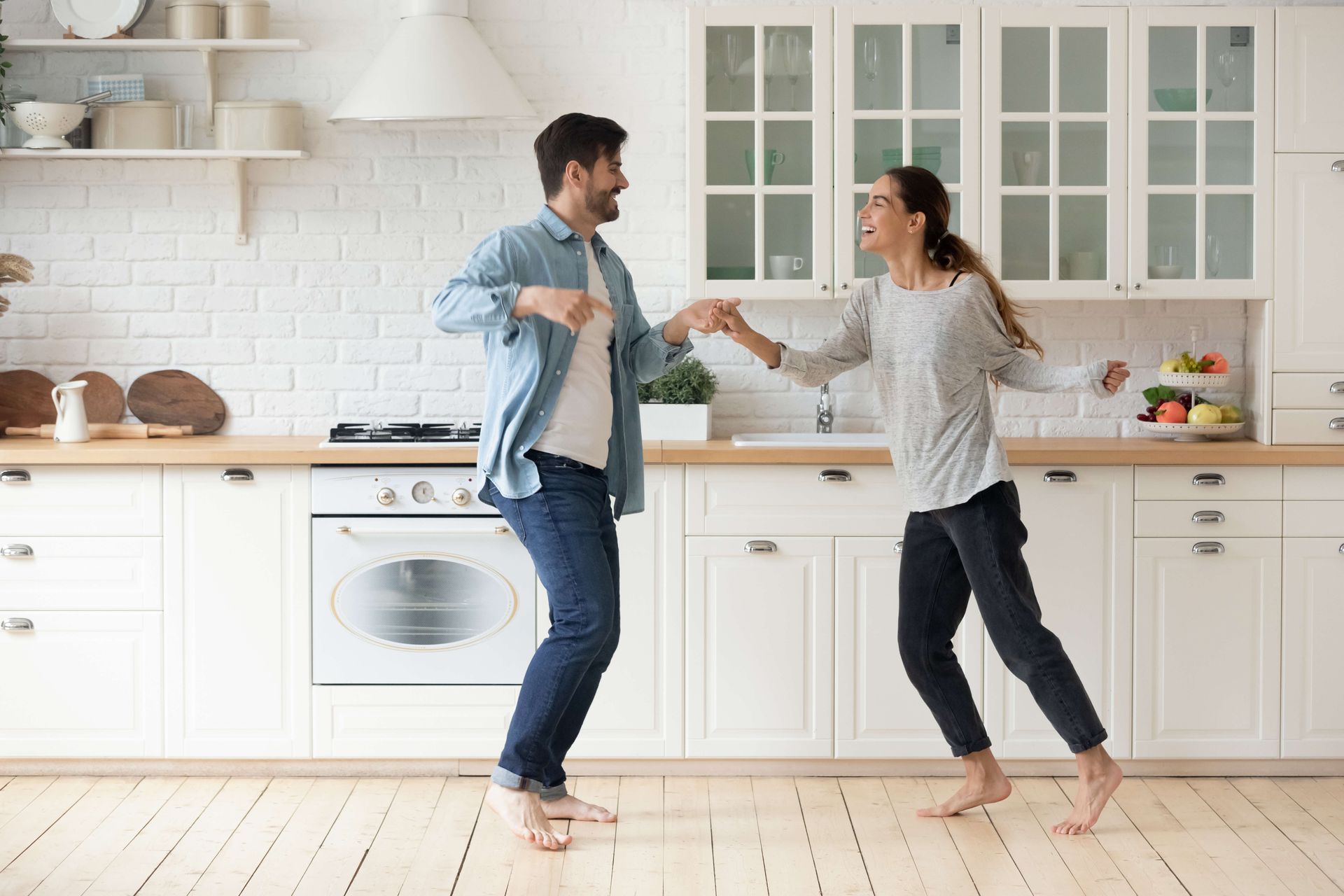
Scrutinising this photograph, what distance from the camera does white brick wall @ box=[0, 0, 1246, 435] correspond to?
12.2 feet

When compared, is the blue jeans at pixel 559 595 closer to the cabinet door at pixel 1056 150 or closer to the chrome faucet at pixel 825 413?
the chrome faucet at pixel 825 413

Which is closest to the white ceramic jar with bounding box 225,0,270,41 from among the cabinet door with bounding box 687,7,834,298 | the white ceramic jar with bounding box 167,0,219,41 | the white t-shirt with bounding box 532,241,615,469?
Answer: the white ceramic jar with bounding box 167,0,219,41

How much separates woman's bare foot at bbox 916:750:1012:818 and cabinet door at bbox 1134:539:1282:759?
505 mm

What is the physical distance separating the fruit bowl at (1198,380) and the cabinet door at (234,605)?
92.0 inches

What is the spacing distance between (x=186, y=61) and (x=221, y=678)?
179cm

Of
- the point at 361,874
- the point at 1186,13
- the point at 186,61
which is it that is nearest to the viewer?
the point at 361,874

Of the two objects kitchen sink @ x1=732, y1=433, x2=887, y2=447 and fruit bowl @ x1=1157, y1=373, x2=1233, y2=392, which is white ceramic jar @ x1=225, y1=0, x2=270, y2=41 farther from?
fruit bowl @ x1=1157, y1=373, x2=1233, y2=392

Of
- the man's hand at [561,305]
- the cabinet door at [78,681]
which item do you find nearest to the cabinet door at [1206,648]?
the man's hand at [561,305]

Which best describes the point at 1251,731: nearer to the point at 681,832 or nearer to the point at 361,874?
the point at 681,832

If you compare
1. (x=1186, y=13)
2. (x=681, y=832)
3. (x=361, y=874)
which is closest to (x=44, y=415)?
(x=361, y=874)

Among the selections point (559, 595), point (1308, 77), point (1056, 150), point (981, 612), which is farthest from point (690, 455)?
point (1308, 77)

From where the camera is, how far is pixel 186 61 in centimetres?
371

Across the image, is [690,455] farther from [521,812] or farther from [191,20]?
[191,20]

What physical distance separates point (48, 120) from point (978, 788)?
2961 mm
